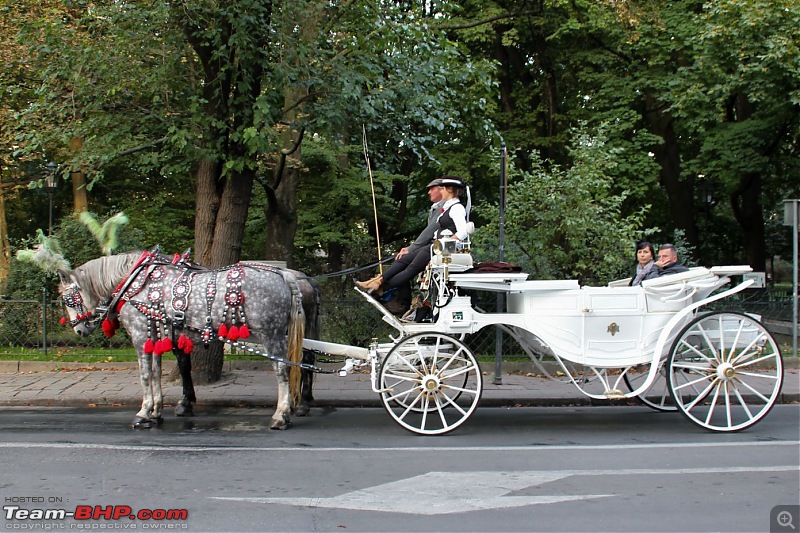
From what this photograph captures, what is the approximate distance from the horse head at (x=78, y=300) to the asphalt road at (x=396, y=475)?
1189 mm

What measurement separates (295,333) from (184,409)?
190cm

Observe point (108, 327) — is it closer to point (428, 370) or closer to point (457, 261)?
point (428, 370)

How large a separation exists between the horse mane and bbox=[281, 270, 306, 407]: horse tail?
1.78 metres

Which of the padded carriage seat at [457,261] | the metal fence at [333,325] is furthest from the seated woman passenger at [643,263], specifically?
the metal fence at [333,325]

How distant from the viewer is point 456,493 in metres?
5.77

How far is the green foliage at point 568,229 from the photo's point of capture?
40.9ft

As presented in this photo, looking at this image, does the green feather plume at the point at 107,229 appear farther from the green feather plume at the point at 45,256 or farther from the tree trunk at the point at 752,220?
the tree trunk at the point at 752,220

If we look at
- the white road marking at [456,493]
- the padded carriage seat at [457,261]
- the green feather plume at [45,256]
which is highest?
the green feather plume at [45,256]

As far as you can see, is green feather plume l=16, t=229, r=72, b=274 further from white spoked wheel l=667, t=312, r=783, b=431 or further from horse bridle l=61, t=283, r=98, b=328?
white spoked wheel l=667, t=312, r=783, b=431

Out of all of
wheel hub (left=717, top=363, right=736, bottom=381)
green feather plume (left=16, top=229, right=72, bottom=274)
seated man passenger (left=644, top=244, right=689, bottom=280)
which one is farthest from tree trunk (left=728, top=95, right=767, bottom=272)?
green feather plume (left=16, top=229, right=72, bottom=274)

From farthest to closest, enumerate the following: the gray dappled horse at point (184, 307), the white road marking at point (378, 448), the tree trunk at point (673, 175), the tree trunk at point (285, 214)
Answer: the tree trunk at point (673, 175) → the tree trunk at point (285, 214) → the gray dappled horse at point (184, 307) → the white road marking at point (378, 448)

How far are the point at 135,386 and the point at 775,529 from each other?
850 cm

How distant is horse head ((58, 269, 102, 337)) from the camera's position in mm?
8445

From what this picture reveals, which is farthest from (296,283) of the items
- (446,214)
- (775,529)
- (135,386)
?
(775,529)
